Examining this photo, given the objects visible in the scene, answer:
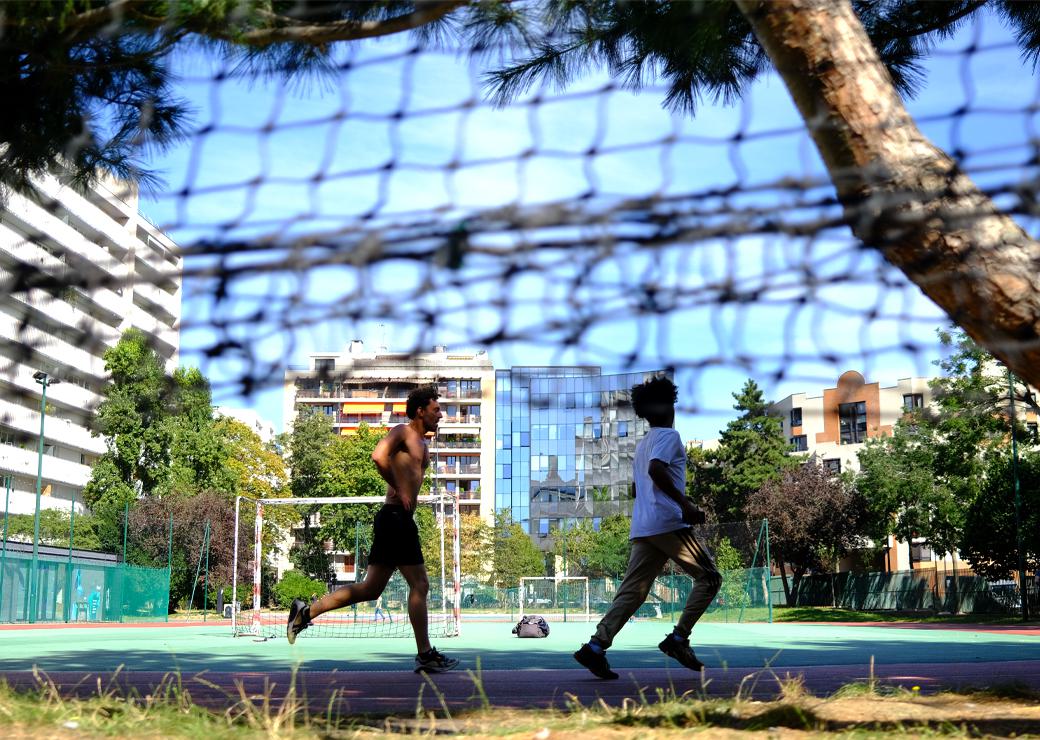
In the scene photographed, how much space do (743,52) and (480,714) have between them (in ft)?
11.8

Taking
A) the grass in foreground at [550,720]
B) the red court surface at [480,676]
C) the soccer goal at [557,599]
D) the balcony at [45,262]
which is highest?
the balcony at [45,262]

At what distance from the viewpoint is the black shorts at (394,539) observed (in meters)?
6.38

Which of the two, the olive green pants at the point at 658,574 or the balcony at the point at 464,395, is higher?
the balcony at the point at 464,395

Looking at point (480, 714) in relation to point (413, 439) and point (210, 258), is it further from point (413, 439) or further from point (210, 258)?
point (413, 439)

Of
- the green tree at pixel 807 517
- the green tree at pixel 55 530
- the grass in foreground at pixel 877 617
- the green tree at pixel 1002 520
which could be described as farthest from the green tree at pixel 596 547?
the green tree at pixel 55 530

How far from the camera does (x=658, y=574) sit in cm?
564

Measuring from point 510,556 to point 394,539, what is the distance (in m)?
61.5

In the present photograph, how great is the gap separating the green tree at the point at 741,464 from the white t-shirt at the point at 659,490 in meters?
56.3

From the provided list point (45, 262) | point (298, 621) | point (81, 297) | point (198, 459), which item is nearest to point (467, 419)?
point (198, 459)

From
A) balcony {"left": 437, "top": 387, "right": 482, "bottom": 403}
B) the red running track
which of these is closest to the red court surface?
the red running track

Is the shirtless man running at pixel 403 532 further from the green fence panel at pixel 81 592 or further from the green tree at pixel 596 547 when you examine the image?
the green tree at pixel 596 547

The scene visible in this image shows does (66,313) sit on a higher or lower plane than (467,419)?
lower

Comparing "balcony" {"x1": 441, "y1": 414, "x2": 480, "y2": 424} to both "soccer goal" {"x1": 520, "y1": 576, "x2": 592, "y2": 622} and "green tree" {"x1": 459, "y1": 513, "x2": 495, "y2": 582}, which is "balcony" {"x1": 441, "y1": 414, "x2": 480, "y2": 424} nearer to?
"green tree" {"x1": 459, "y1": 513, "x2": 495, "y2": 582}

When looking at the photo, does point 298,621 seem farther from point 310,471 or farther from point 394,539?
point 310,471
